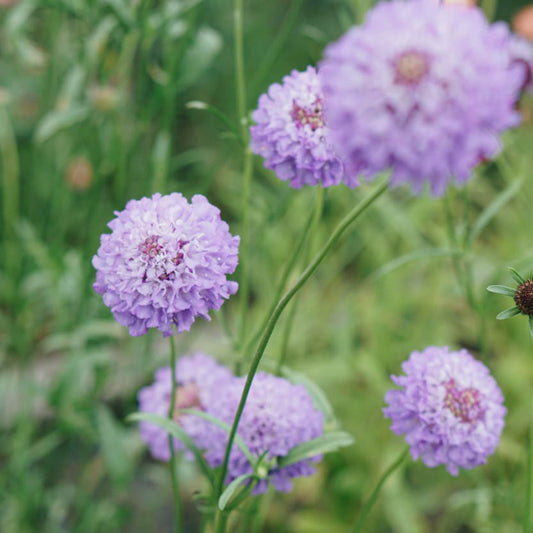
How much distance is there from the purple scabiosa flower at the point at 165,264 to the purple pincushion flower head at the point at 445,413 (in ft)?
0.81

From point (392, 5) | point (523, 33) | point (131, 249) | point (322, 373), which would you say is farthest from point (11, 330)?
point (523, 33)

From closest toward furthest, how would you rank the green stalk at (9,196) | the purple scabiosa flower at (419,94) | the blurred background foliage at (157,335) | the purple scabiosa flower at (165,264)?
the purple scabiosa flower at (419,94), the purple scabiosa flower at (165,264), the blurred background foliage at (157,335), the green stalk at (9,196)

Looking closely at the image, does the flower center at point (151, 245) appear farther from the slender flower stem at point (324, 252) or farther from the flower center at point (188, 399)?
the flower center at point (188, 399)

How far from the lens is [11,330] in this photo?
137 centimetres

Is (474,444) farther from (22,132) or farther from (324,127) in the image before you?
(22,132)

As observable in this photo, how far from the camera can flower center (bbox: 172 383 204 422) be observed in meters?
0.89

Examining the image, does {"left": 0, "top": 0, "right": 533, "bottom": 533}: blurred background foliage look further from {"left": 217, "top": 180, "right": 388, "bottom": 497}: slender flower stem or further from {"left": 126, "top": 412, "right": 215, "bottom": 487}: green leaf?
{"left": 217, "top": 180, "right": 388, "bottom": 497}: slender flower stem

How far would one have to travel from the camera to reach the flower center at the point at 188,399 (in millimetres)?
889

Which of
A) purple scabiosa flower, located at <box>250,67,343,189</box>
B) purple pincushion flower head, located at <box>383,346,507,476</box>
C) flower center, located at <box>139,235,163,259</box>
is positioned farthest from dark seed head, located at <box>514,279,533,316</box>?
flower center, located at <box>139,235,163,259</box>

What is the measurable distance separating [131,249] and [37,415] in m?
1.13

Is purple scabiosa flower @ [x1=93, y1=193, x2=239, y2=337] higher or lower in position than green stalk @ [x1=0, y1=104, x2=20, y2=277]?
lower

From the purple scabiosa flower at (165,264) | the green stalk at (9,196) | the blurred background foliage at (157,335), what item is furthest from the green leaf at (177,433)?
the green stalk at (9,196)

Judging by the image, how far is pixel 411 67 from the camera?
1.45 feet

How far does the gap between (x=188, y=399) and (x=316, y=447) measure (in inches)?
9.2
